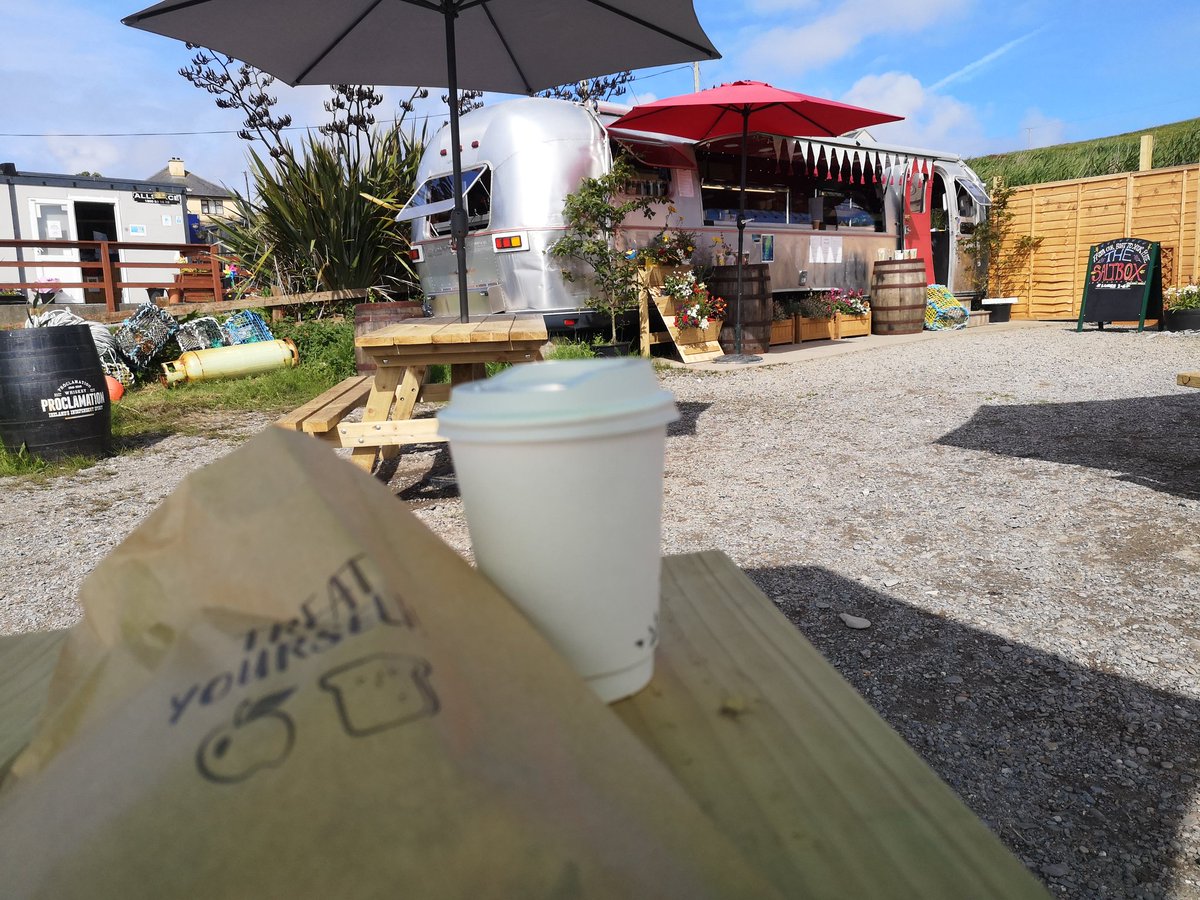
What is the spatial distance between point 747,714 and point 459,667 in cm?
35

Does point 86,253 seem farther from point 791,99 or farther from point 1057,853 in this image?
point 1057,853

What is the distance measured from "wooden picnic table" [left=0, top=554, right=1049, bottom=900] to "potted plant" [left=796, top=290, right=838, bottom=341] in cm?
976

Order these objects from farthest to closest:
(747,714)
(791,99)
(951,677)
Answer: (791,99)
(951,677)
(747,714)

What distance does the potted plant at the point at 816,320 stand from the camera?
1029cm

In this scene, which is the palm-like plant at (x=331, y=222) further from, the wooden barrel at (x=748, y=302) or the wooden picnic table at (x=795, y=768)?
the wooden picnic table at (x=795, y=768)

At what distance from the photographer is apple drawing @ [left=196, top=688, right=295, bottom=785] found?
20.8 inches

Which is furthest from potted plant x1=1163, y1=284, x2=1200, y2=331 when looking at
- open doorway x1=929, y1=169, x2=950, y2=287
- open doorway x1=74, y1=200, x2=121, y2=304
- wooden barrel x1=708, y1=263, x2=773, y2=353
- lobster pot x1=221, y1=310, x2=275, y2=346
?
open doorway x1=74, y1=200, x2=121, y2=304

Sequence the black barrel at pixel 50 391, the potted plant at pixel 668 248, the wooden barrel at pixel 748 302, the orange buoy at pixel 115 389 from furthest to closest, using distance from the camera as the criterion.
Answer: the wooden barrel at pixel 748 302, the potted plant at pixel 668 248, the orange buoy at pixel 115 389, the black barrel at pixel 50 391

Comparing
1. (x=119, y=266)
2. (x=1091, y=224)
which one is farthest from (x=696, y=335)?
(x=119, y=266)

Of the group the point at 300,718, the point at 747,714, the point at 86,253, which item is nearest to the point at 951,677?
the point at 747,714

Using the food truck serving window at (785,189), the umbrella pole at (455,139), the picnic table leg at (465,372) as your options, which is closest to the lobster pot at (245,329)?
the picnic table leg at (465,372)

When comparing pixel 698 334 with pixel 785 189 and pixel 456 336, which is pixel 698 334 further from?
pixel 456 336

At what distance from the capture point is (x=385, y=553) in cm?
60

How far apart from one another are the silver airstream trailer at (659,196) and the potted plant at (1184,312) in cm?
340
